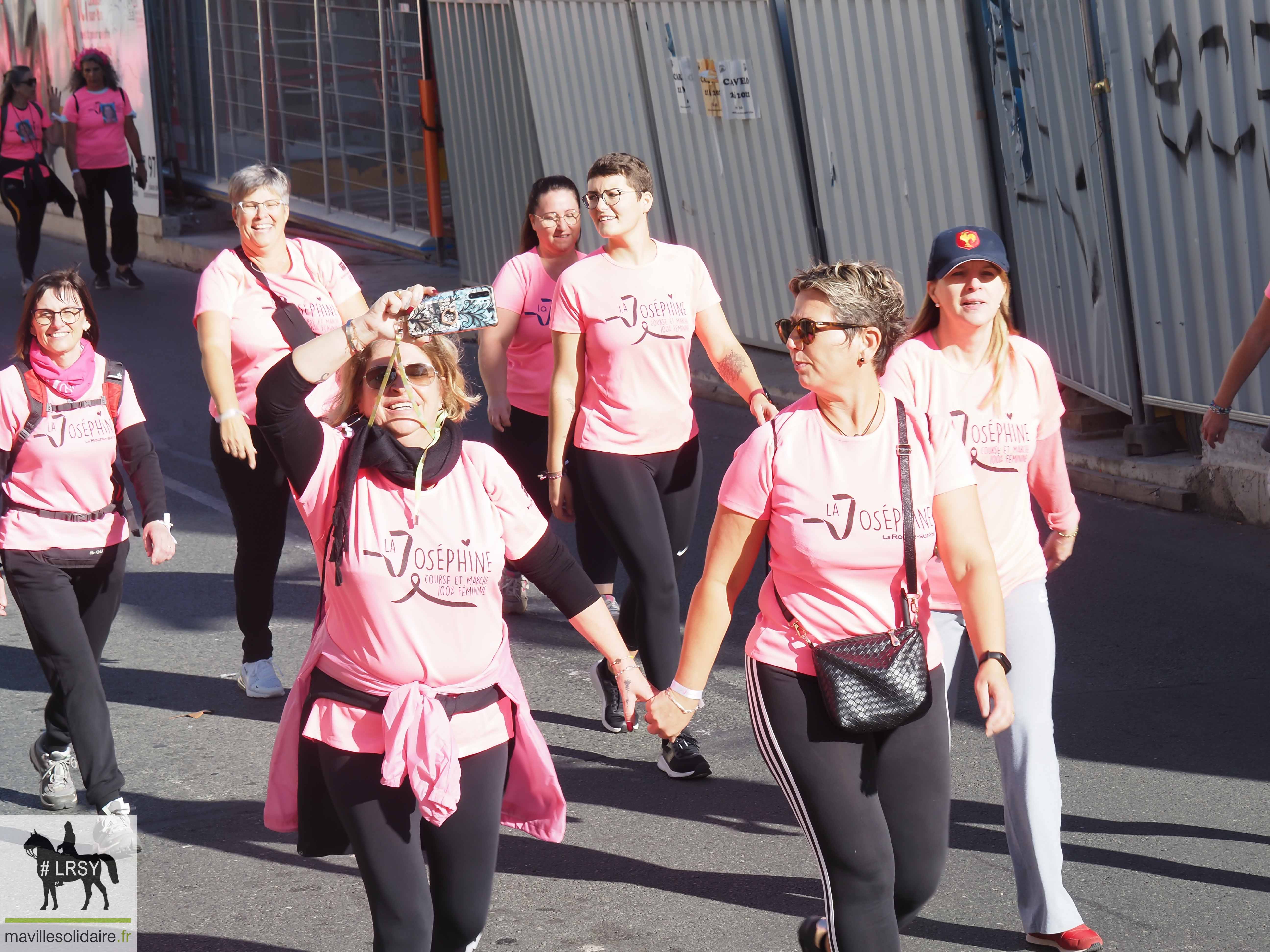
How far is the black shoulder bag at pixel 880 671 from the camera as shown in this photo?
135 inches

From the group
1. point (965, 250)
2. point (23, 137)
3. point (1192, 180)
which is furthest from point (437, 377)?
point (23, 137)

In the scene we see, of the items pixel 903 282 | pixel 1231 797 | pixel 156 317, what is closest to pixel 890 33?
pixel 903 282

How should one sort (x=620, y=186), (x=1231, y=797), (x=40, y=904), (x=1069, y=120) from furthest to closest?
(x=1069, y=120)
(x=620, y=186)
(x=1231, y=797)
(x=40, y=904)

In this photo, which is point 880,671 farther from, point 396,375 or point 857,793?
point 396,375

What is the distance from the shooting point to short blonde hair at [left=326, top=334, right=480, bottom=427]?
3.62 m

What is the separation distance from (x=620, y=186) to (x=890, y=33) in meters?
5.20

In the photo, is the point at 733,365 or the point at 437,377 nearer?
the point at 437,377

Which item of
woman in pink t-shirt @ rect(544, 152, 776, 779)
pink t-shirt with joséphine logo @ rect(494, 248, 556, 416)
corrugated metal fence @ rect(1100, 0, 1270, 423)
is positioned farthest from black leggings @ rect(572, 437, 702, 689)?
corrugated metal fence @ rect(1100, 0, 1270, 423)

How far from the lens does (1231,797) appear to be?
5.09 m

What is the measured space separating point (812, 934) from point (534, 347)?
3245 mm

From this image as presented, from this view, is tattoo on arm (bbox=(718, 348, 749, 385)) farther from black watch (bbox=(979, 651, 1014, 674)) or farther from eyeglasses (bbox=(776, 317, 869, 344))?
black watch (bbox=(979, 651, 1014, 674))

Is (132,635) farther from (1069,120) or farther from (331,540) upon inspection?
(1069,120)

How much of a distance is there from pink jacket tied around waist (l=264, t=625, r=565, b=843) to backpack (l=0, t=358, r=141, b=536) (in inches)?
72.4

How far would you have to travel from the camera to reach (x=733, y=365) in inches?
224
